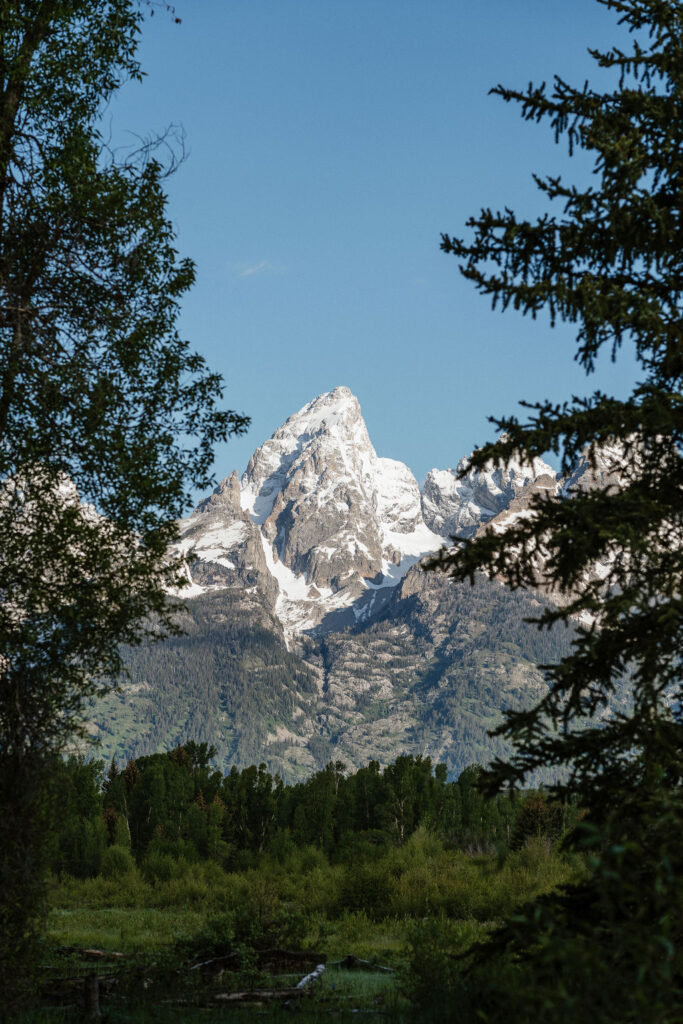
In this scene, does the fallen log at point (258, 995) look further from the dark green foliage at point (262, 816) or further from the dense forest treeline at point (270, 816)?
the dark green foliage at point (262, 816)

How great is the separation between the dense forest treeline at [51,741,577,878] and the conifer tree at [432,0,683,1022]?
19174 millimetres

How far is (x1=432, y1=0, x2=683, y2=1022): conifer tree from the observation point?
6.39 m

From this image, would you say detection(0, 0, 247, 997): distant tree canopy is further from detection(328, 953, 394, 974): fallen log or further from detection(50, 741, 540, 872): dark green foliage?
detection(50, 741, 540, 872): dark green foliage

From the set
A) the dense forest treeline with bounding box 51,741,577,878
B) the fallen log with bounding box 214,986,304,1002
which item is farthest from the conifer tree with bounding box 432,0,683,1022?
the dense forest treeline with bounding box 51,741,577,878

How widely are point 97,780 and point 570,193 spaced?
99.9ft

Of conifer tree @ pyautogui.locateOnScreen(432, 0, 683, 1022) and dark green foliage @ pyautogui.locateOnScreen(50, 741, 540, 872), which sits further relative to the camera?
dark green foliage @ pyautogui.locateOnScreen(50, 741, 540, 872)

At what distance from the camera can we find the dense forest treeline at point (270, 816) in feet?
87.8

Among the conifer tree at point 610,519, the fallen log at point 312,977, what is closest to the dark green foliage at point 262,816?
the fallen log at point 312,977

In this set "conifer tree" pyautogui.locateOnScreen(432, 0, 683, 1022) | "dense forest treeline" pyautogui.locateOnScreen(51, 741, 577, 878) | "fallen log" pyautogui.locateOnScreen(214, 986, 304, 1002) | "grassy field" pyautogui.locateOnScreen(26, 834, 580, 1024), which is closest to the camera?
"conifer tree" pyautogui.locateOnScreen(432, 0, 683, 1022)

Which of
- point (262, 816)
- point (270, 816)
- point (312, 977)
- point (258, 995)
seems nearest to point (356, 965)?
point (312, 977)

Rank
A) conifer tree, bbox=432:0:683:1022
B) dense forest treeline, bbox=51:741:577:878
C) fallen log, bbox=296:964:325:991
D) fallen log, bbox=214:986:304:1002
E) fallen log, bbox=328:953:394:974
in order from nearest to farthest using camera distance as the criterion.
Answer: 1. conifer tree, bbox=432:0:683:1022
2. fallen log, bbox=214:986:304:1002
3. fallen log, bbox=296:964:325:991
4. fallen log, bbox=328:953:394:974
5. dense forest treeline, bbox=51:741:577:878

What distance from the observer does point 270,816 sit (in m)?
30.0

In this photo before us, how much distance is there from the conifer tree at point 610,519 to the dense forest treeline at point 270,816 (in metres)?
19.2

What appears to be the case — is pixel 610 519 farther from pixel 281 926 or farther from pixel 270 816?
pixel 270 816
